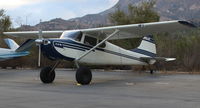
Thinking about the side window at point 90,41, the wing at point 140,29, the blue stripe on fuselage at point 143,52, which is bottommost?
the blue stripe on fuselage at point 143,52

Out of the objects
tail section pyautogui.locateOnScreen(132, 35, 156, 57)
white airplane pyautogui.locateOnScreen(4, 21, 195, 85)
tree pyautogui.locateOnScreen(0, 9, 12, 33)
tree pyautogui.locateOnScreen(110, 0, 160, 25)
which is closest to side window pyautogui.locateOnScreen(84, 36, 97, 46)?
white airplane pyautogui.locateOnScreen(4, 21, 195, 85)

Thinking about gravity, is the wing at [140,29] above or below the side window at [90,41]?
above

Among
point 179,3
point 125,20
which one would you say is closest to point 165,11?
point 179,3

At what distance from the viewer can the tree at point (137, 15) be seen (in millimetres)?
34656

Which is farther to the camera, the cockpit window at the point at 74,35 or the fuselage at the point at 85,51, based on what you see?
the cockpit window at the point at 74,35

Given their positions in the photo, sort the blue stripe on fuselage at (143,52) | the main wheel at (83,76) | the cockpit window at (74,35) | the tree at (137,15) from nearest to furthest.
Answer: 1. the main wheel at (83,76)
2. the cockpit window at (74,35)
3. the blue stripe on fuselage at (143,52)
4. the tree at (137,15)

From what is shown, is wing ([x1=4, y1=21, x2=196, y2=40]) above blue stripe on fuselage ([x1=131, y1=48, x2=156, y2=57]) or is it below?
above

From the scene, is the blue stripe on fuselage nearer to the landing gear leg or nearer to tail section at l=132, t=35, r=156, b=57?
tail section at l=132, t=35, r=156, b=57

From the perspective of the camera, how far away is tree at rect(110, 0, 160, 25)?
34.7m

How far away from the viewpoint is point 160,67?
94.1 ft

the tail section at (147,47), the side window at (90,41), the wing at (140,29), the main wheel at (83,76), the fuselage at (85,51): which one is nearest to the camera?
the main wheel at (83,76)

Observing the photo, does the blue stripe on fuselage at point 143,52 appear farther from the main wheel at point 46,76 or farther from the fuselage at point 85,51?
the main wheel at point 46,76

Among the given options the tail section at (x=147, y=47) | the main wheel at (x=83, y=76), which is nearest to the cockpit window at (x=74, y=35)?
the main wheel at (x=83, y=76)

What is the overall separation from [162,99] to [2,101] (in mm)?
4385
